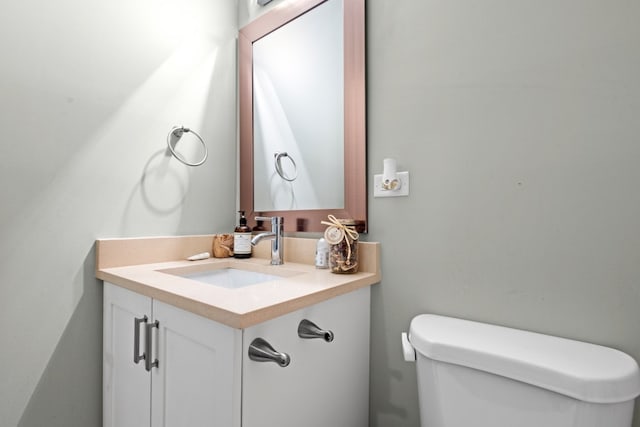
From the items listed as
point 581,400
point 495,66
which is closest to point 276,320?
point 581,400

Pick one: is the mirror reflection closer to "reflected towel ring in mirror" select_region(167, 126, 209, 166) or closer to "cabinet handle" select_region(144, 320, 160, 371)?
"reflected towel ring in mirror" select_region(167, 126, 209, 166)

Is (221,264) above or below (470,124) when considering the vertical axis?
below

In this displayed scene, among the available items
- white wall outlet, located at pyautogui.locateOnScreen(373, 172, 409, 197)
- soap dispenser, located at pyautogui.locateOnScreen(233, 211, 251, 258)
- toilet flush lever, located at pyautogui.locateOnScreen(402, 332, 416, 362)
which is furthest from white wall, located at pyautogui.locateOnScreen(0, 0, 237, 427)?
toilet flush lever, located at pyautogui.locateOnScreen(402, 332, 416, 362)

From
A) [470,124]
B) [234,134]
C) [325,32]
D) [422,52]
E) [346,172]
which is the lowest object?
[346,172]

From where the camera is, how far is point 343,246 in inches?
39.2

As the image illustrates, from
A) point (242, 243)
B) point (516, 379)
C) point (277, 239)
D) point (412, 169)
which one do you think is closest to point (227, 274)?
point (242, 243)

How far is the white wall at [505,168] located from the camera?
0.68 metres

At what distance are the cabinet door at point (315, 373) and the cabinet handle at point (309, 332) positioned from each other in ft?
0.04

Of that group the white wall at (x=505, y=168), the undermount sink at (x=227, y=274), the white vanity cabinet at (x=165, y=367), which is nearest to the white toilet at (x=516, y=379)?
the white wall at (x=505, y=168)

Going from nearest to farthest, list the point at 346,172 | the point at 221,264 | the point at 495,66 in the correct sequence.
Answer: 1. the point at 495,66
2. the point at 346,172
3. the point at 221,264

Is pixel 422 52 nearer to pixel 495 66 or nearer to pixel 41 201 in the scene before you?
pixel 495 66

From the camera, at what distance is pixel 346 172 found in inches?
44.2

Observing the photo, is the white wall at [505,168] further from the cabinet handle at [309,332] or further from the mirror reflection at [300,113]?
the cabinet handle at [309,332]

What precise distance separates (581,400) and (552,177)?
471 mm
